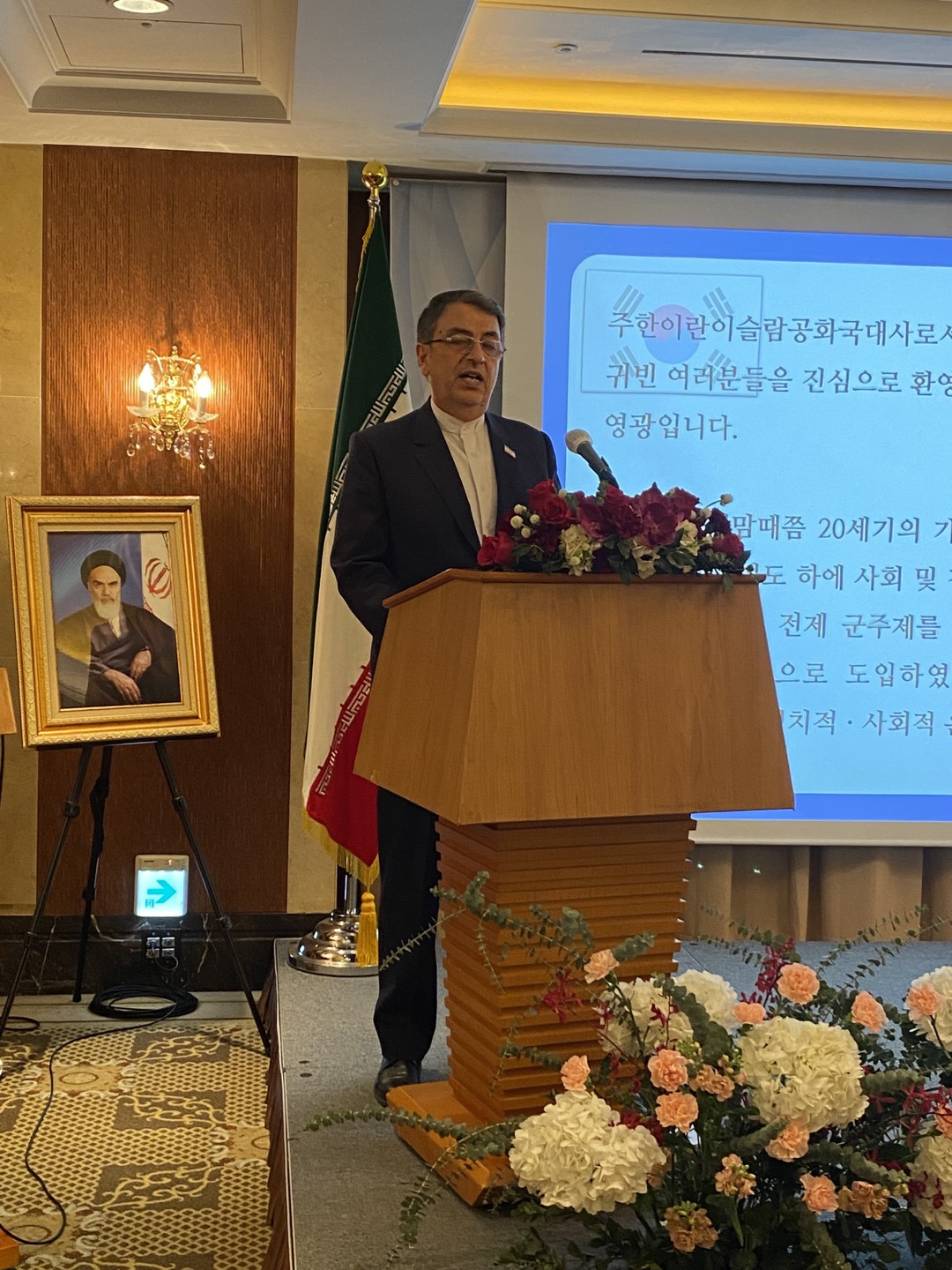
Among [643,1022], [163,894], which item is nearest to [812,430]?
[163,894]

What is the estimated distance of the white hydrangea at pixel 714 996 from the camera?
1842 mm

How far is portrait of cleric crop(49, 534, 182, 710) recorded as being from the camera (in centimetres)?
424

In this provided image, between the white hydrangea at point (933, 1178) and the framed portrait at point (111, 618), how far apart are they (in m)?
2.88

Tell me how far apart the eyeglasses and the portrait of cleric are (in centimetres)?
177

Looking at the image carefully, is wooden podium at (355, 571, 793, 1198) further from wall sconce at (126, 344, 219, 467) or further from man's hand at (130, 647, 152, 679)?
A: wall sconce at (126, 344, 219, 467)

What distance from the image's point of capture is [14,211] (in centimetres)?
457

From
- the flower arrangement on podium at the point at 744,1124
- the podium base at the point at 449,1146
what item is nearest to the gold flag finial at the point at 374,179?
the podium base at the point at 449,1146

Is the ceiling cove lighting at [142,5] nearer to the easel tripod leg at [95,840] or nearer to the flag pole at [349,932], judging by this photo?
the flag pole at [349,932]

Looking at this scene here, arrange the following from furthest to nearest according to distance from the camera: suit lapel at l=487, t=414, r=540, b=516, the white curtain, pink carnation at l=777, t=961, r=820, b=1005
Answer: the white curtain < suit lapel at l=487, t=414, r=540, b=516 < pink carnation at l=777, t=961, r=820, b=1005

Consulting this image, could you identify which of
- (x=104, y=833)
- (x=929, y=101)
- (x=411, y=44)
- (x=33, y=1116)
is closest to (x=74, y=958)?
(x=104, y=833)

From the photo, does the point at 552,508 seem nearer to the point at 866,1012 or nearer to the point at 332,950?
the point at 866,1012

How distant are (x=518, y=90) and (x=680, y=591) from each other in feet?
9.56

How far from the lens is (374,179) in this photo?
4.39m

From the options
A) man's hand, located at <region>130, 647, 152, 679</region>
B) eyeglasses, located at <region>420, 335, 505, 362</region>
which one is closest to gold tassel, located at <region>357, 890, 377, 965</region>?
man's hand, located at <region>130, 647, 152, 679</region>
